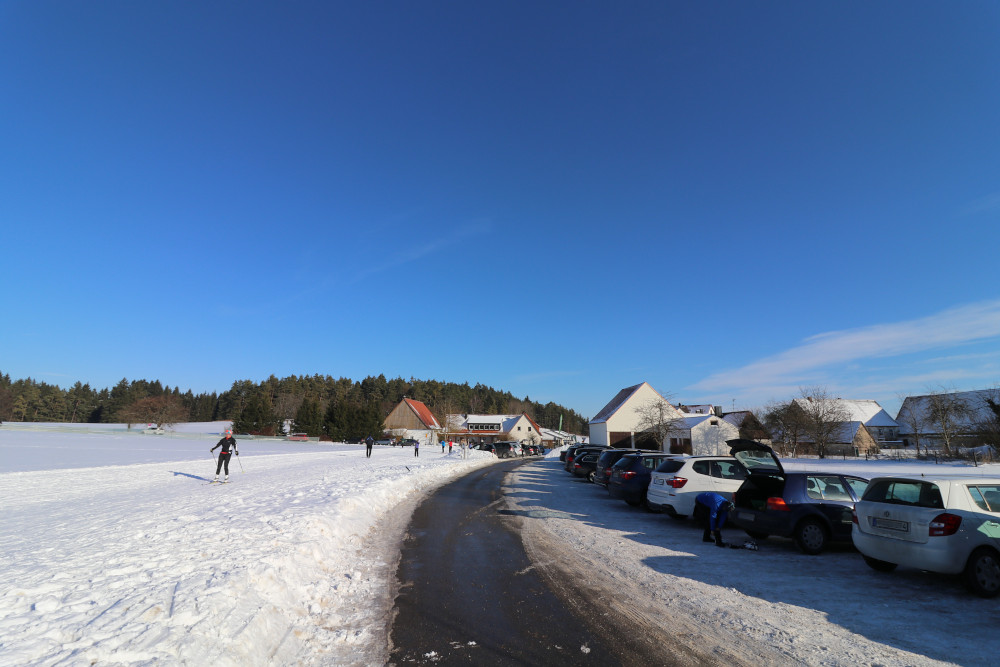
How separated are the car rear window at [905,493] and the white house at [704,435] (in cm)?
4289

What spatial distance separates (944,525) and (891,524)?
2.09 ft

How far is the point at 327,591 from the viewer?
624 centimetres

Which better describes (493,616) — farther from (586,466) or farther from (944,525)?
(586,466)

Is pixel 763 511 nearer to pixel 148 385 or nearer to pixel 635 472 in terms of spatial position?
pixel 635 472

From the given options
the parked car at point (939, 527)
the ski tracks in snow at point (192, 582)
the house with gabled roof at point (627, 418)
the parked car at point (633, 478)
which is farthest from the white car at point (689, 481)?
the house with gabled roof at point (627, 418)

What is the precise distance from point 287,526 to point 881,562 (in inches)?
386

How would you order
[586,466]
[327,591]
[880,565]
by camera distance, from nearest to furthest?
1. [327,591]
2. [880,565]
3. [586,466]

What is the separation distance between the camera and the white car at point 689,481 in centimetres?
1158

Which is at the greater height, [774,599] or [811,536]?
[811,536]

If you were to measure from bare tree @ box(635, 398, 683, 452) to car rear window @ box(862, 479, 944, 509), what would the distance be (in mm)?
43641

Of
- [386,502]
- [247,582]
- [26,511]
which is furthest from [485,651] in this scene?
[26,511]

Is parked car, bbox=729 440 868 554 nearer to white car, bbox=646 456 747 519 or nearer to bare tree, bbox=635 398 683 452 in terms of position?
white car, bbox=646 456 747 519

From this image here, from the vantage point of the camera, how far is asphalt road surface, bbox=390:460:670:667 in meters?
4.40

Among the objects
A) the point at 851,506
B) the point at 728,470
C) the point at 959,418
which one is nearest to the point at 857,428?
the point at 959,418
